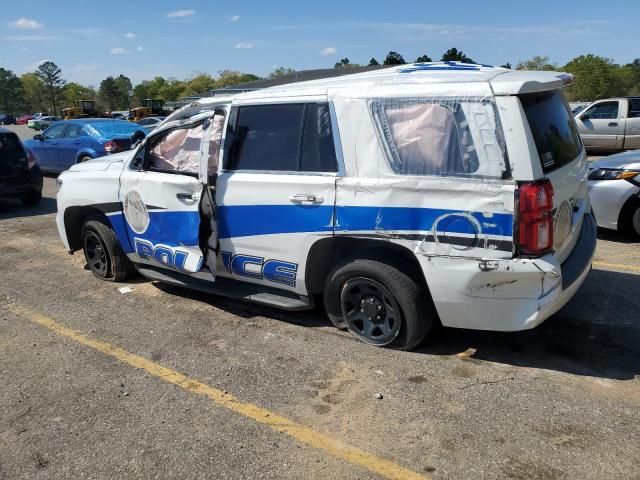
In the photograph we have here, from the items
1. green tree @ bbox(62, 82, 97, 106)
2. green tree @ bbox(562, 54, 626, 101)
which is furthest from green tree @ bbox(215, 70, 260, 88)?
green tree @ bbox(562, 54, 626, 101)

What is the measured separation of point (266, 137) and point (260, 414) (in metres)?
2.03

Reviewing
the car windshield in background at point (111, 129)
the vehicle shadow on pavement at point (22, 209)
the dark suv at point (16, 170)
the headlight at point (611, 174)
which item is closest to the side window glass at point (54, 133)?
the car windshield in background at point (111, 129)

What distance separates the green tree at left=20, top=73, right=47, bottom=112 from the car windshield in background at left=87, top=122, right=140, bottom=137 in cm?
11906

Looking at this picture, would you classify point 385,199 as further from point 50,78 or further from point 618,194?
point 50,78

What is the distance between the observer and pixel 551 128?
359 centimetres

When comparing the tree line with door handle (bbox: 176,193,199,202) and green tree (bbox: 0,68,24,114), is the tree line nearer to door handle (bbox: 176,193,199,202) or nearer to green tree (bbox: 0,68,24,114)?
green tree (bbox: 0,68,24,114)

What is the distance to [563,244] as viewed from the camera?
3.61 metres

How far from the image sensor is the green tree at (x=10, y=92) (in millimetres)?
113562

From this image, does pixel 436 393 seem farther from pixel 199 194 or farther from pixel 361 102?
pixel 199 194

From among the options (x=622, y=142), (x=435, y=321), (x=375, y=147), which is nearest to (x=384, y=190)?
(x=375, y=147)

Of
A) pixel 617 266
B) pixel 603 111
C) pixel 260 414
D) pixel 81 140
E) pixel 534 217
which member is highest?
pixel 603 111

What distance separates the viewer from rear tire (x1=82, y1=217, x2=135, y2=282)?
563 centimetres

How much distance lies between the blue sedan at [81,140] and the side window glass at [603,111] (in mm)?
11735

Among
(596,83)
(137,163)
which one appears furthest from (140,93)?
(137,163)
